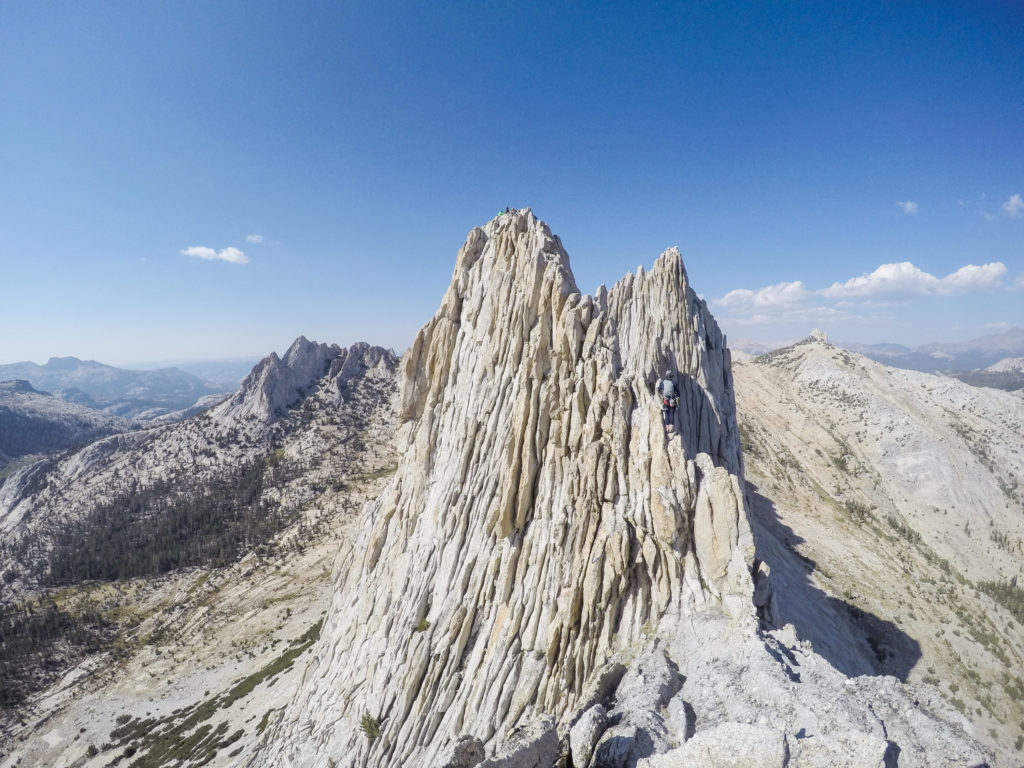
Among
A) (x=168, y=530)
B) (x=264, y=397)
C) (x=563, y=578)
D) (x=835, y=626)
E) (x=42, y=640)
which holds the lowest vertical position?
A: (x=42, y=640)

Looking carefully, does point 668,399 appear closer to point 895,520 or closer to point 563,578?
point 563,578

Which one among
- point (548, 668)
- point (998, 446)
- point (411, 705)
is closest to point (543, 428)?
point (548, 668)

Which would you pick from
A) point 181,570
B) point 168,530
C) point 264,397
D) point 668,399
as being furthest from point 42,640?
point 668,399

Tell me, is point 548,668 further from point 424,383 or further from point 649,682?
point 424,383

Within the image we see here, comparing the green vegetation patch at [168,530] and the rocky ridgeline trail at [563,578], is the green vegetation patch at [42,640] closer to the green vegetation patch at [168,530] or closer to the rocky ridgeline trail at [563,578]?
the green vegetation patch at [168,530]

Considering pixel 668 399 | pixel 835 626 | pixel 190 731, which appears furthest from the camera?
pixel 190 731

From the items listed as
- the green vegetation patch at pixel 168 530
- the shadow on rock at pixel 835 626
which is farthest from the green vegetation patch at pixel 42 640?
the shadow on rock at pixel 835 626

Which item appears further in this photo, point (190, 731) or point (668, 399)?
point (190, 731)
